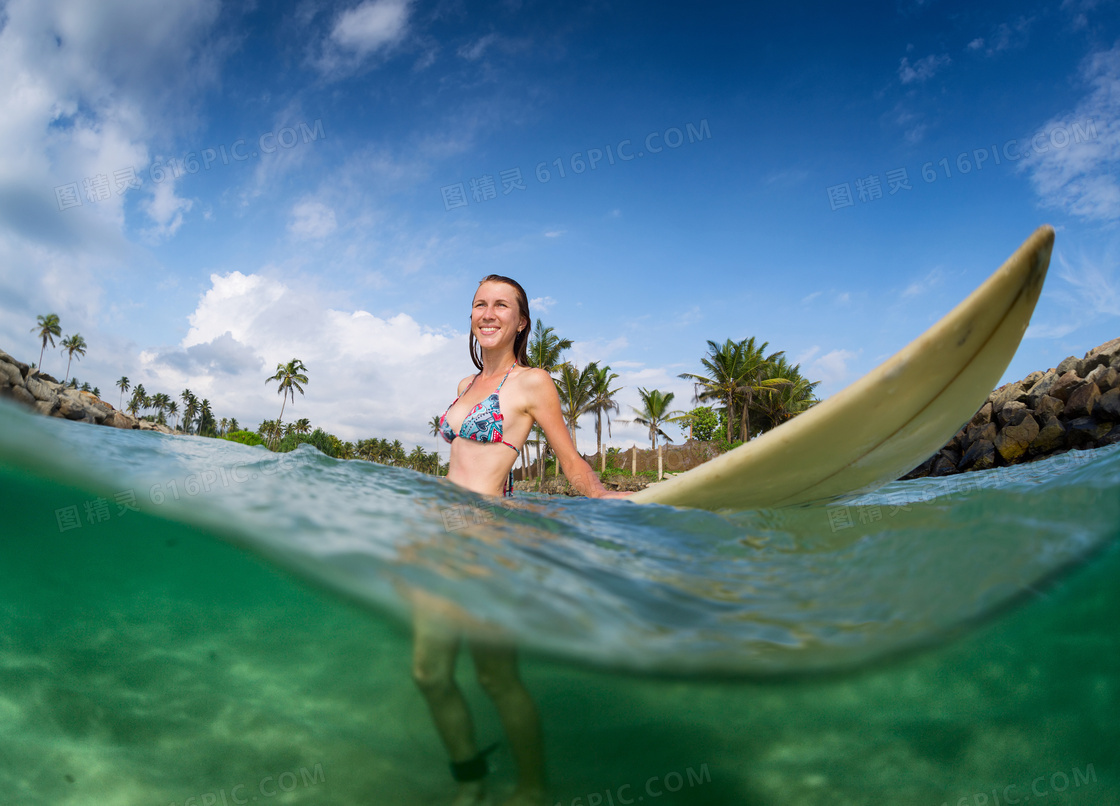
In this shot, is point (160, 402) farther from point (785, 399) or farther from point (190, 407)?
point (785, 399)

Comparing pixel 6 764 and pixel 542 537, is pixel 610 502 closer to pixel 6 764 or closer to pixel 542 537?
pixel 542 537

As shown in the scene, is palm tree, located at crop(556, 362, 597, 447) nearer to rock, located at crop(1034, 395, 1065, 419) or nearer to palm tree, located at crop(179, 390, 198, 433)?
rock, located at crop(1034, 395, 1065, 419)

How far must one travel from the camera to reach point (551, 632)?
204 cm

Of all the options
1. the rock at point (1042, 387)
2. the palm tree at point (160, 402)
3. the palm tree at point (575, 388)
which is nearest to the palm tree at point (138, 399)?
the palm tree at point (160, 402)

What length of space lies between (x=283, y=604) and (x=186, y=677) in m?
0.81

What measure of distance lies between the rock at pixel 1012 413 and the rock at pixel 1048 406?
208 mm

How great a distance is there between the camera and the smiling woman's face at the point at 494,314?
2.83 meters

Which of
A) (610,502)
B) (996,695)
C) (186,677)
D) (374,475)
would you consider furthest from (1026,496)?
(186,677)

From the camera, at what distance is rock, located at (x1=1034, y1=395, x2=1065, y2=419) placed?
10531 mm

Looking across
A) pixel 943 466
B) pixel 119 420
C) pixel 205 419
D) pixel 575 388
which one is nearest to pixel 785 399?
pixel 575 388

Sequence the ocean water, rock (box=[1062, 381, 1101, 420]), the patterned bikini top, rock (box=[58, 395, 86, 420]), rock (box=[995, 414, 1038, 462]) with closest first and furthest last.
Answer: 1. the ocean water
2. the patterned bikini top
3. rock (box=[1062, 381, 1101, 420])
4. rock (box=[995, 414, 1038, 462])
5. rock (box=[58, 395, 86, 420])

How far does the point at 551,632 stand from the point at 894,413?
180cm

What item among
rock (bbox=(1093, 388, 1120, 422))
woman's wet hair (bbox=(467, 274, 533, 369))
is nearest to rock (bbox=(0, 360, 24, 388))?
woman's wet hair (bbox=(467, 274, 533, 369))

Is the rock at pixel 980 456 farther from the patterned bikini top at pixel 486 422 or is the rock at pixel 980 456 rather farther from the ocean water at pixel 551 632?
the patterned bikini top at pixel 486 422
